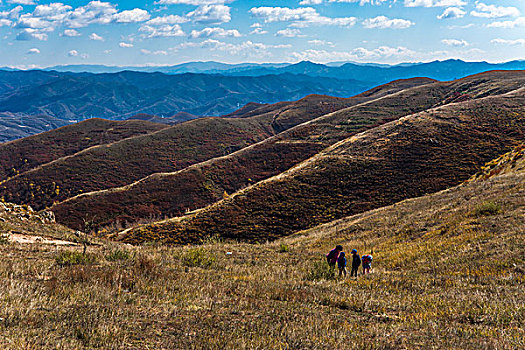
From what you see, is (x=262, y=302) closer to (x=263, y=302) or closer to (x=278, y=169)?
(x=263, y=302)

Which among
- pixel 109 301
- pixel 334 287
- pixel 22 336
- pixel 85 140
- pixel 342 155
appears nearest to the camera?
pixel 22 336

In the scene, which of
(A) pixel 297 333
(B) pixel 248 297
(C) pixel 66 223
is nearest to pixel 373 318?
(A) pixel 297 333

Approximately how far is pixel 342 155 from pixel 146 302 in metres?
46.7

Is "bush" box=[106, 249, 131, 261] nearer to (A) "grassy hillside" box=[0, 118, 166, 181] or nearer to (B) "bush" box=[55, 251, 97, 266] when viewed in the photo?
(B) "bush" box=[55, 251, 97, 266]

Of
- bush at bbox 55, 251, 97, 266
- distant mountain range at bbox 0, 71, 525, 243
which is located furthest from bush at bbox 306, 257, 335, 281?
distant mountain range at bbox 0, 71, 525, 243

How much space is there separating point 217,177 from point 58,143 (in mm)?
85097

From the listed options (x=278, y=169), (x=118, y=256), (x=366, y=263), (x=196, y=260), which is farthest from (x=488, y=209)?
(x=278, y=169)

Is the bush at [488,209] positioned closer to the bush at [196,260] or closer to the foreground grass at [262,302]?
the foreground grass at [262,302]

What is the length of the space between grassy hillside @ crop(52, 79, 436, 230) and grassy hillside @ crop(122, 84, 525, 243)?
16.9 m

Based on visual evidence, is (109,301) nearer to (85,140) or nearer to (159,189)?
(159,189)

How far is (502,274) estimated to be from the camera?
841cm

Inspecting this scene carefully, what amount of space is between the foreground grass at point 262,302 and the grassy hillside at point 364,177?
2401cm

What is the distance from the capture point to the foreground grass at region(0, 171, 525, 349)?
4.33 meters

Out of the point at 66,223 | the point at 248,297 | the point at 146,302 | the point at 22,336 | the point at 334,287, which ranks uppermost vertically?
the point at 22,336
